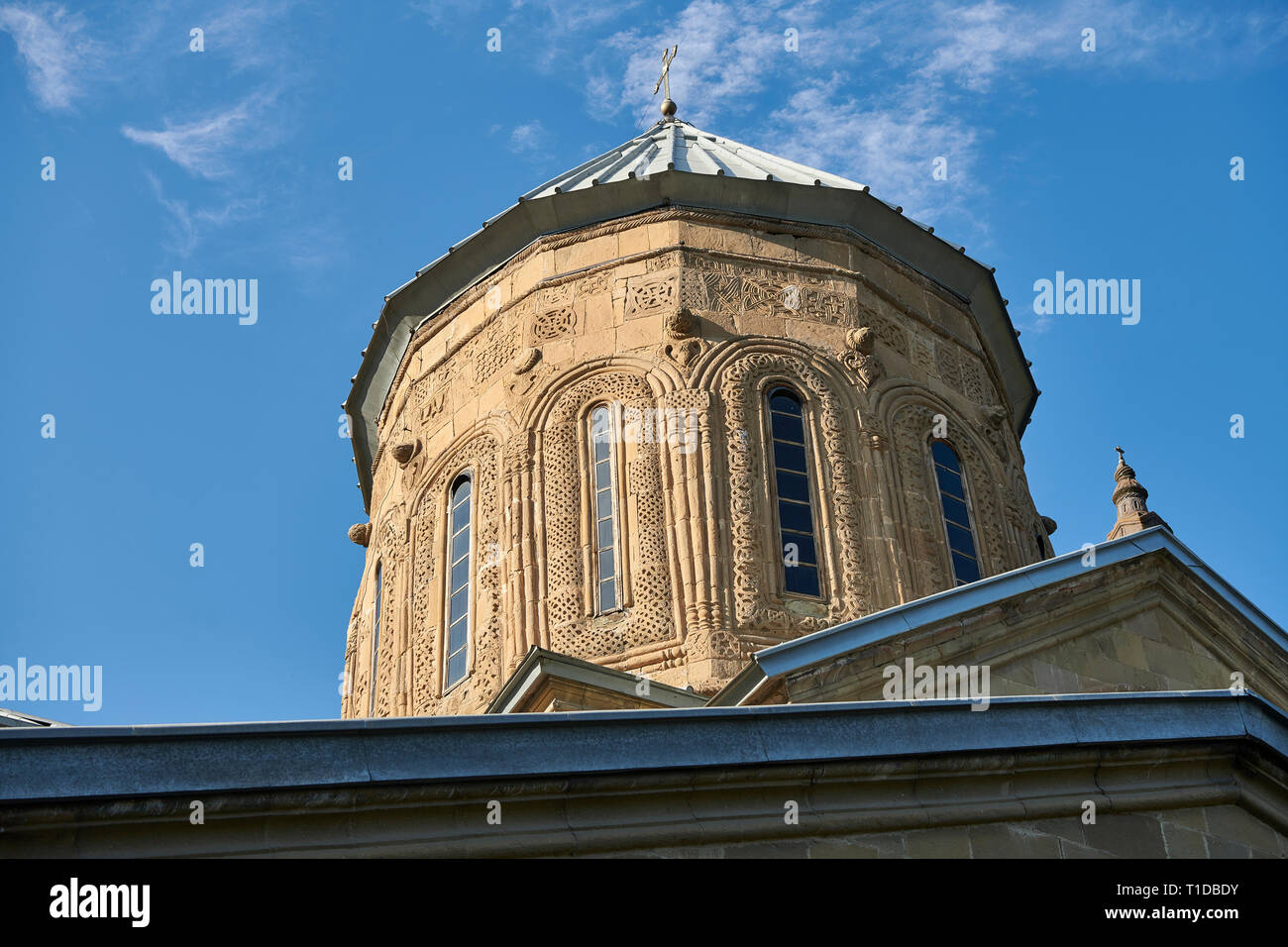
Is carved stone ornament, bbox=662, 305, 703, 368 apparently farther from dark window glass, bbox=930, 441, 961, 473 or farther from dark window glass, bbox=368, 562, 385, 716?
dark window glass, bbox=368, 562, 385, 716

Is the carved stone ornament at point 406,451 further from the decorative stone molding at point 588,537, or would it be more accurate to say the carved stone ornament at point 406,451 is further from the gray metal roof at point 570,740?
the gray metal roof at point 570,740

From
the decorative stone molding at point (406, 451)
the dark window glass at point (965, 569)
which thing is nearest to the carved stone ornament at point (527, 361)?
the decorative stone molding at point (406, 451)

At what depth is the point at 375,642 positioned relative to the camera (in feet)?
52.9

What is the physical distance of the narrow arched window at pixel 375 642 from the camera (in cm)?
1553

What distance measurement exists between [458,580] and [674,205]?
3.82m

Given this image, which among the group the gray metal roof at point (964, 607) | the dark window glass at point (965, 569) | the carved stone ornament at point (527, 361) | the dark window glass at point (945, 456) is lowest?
the gray metal roof at point (964, 607)

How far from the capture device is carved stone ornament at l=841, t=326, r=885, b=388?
50.8 ft

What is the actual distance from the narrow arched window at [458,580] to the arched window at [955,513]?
3.89 m

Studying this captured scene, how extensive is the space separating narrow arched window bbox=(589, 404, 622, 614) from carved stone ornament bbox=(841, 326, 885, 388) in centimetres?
207

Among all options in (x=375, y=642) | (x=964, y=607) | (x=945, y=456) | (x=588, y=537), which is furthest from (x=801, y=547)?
(x=375, y=642)
